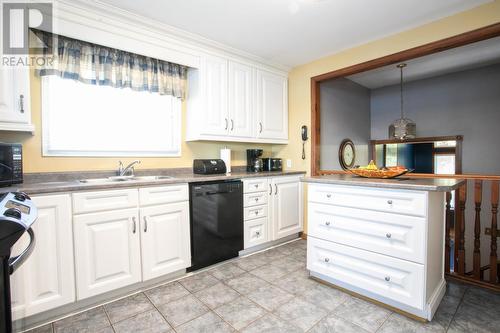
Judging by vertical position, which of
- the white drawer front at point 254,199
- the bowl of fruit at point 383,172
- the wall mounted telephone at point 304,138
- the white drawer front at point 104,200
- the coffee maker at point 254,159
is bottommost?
the white drawer front at point 254,199

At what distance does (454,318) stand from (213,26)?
3.09 m

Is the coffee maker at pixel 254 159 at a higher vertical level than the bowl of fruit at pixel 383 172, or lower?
higher

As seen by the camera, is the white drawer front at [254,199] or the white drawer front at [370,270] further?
the white drawer front at [254,199]

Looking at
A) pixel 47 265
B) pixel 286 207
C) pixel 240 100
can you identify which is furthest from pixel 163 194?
pixel 286 207

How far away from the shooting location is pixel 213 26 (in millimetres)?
2514

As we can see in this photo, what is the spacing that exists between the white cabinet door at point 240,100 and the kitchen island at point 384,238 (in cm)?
128

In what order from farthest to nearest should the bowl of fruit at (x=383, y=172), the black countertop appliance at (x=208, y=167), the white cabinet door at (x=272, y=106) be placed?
1. the white cabinet door at (x=272, y=106)
2. the black countertop appliance at (x=208, y=167)
3. the bowl of fruit at (x=383, y=172)

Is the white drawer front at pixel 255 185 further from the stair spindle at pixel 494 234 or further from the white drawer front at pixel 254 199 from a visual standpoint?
the stair spindle at pixel 494 234

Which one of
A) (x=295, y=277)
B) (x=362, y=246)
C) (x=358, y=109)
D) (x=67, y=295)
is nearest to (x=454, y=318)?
(x=362, y=246)

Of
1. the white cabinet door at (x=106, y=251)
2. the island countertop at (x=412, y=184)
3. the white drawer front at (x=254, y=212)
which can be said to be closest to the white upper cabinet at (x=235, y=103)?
the white drawer front at (x=254, y=212)

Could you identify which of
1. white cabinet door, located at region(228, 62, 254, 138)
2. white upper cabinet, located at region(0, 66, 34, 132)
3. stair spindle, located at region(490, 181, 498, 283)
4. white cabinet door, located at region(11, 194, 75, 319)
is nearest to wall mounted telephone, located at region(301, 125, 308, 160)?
white cabinet door, located at region(228, 62, 254, 138)

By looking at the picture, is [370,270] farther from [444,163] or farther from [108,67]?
[444,163]

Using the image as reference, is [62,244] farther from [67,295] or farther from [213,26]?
[213,26]

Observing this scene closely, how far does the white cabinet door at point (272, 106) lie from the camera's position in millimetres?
3381
